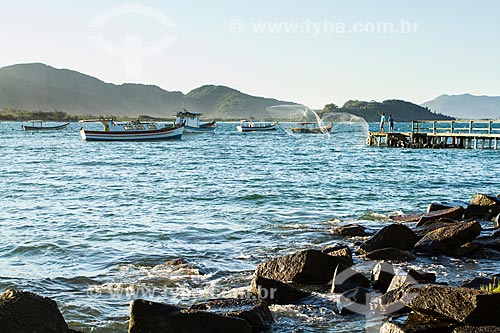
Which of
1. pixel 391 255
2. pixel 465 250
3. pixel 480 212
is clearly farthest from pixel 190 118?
pixel 391 255

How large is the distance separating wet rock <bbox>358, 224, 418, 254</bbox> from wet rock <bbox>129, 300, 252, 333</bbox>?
7156 millimetres

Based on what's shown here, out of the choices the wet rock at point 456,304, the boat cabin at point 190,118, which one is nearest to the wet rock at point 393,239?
the wet rock at point 456,304

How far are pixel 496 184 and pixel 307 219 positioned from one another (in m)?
15.8

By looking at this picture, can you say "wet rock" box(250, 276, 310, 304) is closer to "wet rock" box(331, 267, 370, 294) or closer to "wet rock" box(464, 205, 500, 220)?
"wet rock" box(331, 267, 370, 294)

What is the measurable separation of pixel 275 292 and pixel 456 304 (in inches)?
135

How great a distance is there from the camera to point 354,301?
10664mm

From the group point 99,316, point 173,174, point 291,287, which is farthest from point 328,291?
point 173,174

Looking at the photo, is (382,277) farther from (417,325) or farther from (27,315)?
(27,315)

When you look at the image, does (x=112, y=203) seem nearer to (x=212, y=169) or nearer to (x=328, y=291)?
(x=328, y=291)

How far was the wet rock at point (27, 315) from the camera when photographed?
7.52m

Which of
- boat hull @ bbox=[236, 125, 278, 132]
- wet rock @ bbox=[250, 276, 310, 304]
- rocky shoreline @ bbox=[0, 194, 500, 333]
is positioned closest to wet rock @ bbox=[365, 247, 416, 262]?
rocky shoreline @ bbox=[0, 194, 500, 333]

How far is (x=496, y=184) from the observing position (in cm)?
3262

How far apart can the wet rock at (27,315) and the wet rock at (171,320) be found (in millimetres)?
984

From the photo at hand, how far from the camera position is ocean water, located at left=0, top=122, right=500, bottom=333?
1203 cm
